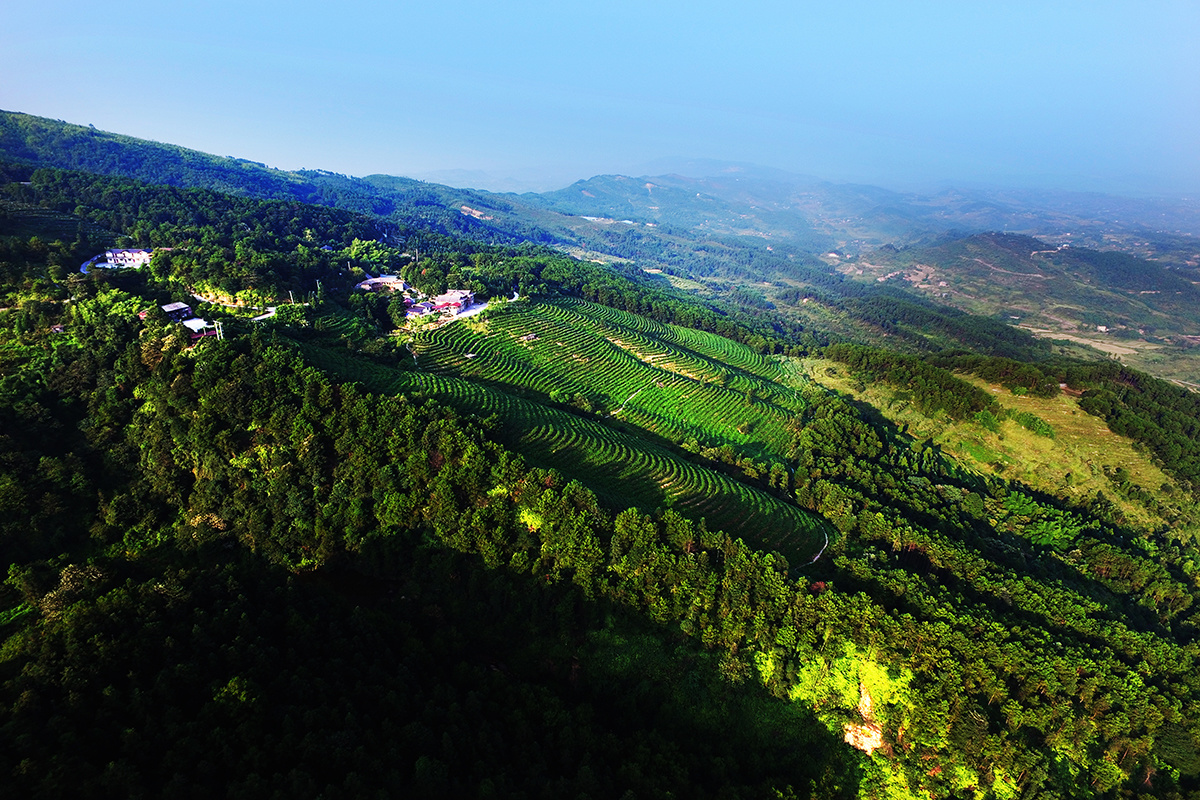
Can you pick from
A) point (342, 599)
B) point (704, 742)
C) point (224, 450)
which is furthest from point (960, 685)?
point (224, 450)

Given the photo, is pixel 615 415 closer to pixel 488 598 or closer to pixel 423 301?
pixel 488 598

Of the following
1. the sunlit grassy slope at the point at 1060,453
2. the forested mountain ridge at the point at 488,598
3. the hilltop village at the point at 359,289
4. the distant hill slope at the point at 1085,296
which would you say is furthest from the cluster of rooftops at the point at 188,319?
the distant hill slope at the point at 1085,296

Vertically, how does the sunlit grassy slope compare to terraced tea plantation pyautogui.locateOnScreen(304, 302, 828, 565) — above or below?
below

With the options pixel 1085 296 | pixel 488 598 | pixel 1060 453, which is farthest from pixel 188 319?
pixel 1085 296

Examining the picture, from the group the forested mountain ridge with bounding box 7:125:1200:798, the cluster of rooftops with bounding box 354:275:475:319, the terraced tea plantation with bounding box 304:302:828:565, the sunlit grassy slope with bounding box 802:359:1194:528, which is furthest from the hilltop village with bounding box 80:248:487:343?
the sunlit grassy slope with bounding box 802:359:1194:528

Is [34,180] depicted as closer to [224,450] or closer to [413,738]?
[224,450]

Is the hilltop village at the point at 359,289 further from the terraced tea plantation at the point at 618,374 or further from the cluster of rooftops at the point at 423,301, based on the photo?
the terraced tea plantation at the point at 618,374

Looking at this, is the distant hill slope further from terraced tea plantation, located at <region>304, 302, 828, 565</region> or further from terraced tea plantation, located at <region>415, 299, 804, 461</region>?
terraced tea plantation, located at <region>304, 302, 828, 565</region>
